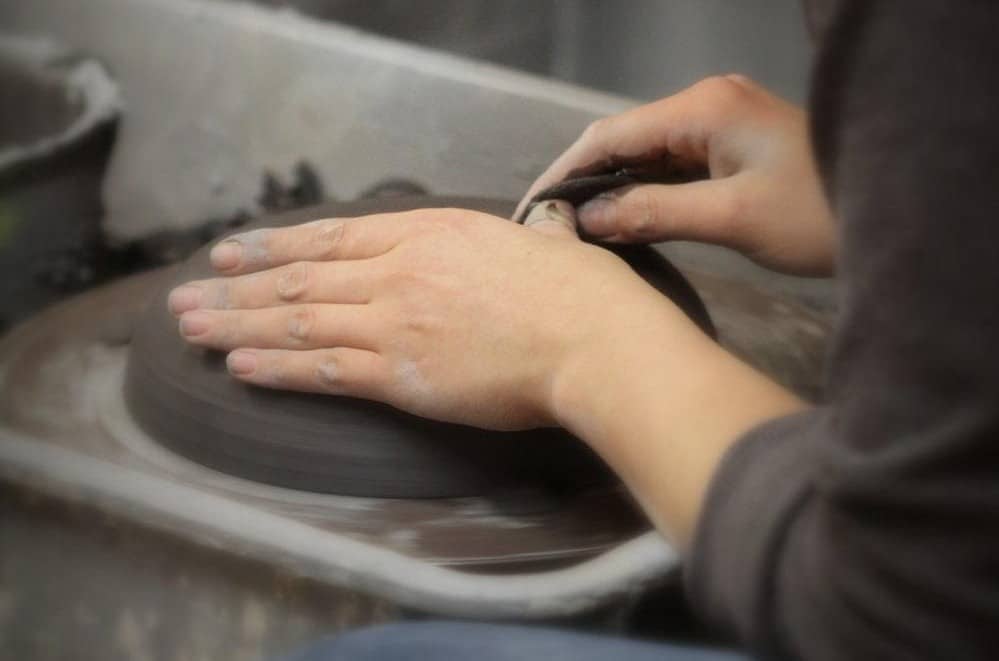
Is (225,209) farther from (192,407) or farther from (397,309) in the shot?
(397,309)

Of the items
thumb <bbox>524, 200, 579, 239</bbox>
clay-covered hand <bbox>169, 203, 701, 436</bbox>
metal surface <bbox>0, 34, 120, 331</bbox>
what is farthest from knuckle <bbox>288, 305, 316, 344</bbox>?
metal surface <bbox>0, 34, 120, 331</bbox>

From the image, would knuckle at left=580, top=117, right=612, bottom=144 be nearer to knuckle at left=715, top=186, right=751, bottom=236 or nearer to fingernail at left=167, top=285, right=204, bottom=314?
knuckle at left=715, top=186, right=751, bottom=236

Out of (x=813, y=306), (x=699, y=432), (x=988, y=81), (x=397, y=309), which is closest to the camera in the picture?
(x=988, y=81)

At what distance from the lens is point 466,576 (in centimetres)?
54

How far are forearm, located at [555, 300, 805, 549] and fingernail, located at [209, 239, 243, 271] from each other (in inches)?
9.8

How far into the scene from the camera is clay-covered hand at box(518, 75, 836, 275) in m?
0.68

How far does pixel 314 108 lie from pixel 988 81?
0.88m

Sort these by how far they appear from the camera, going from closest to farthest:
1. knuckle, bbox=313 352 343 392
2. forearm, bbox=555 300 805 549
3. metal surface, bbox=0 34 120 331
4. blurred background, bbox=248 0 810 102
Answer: forearm, bbox=555 300 805 549
knuckle, bbox=313 352 343 392
metal surface, bbox=0 34 120 331
blurred background, bbox=248 0 810 102

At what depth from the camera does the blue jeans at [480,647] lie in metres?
0.47

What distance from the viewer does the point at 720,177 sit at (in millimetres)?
722

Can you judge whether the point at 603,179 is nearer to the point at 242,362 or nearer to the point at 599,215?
the point at 599,215

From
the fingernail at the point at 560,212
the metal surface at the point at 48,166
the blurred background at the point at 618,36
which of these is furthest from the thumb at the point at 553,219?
the blurred background at the point at 618,36

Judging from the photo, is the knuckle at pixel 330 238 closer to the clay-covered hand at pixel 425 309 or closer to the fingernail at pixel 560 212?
the clay-covered hand at pixel 425 309

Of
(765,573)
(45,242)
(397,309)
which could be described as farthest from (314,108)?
(765,573)
